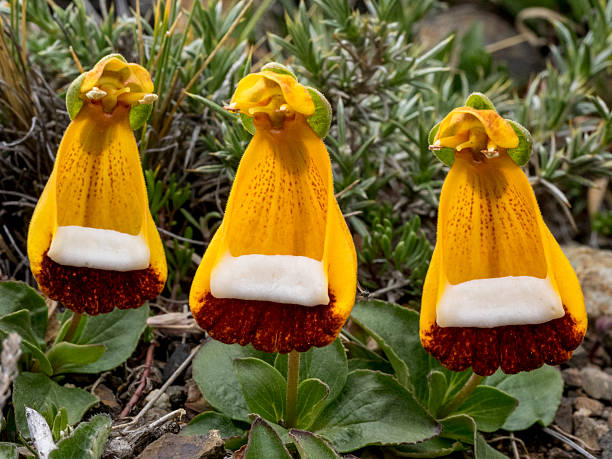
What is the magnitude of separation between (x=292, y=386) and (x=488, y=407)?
548mm

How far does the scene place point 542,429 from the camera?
2.19 meters

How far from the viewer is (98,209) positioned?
5.12ft

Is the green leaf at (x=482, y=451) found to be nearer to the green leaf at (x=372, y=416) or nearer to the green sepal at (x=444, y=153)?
the green leaf at (x=372, y=416)

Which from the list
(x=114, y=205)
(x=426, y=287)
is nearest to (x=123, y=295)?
(x=114, y=205)

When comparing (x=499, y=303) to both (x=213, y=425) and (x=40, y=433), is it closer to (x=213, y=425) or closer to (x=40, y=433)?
(x=213, y=425)

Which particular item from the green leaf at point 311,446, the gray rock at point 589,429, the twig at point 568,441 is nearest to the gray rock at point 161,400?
the green leaf at point 311,446

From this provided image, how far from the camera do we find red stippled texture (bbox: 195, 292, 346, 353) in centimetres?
144

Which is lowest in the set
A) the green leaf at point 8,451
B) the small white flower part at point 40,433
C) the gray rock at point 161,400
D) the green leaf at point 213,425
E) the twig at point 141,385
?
the gray rock at point 161,400

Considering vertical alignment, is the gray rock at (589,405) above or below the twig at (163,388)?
below

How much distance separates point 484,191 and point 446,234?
12cm

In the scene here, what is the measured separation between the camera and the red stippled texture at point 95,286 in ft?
5.16

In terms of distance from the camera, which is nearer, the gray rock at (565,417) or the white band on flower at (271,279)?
the white band on flower at (271,279)

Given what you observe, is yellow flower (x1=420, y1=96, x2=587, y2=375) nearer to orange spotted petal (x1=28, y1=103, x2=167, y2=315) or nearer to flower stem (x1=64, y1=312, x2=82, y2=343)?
orange spotted petal (x1=28, y1=103, x2=167, y2=315)

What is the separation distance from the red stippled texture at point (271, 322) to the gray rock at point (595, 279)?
1.67 meters
